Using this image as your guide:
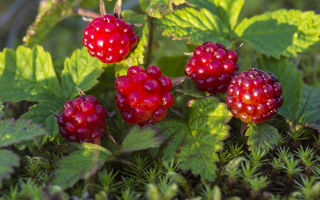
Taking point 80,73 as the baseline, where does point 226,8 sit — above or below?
above

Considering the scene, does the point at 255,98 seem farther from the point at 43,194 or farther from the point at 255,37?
the point at 43,194

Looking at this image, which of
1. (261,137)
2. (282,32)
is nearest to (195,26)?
(282,32)

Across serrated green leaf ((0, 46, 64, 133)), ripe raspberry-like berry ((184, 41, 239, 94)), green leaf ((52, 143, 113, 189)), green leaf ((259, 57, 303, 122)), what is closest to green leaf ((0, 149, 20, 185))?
green leaf ((52, 143, 113, 189))

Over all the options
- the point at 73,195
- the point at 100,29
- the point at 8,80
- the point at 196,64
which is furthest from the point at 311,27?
the point at 8,80

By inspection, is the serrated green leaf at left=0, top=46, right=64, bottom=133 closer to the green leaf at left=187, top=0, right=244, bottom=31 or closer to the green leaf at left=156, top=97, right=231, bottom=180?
Answer: the green leaf at left=156, top=97, right=231, bottom=180

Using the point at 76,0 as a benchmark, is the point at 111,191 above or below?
below

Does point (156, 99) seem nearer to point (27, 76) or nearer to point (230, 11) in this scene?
point (27, 76)

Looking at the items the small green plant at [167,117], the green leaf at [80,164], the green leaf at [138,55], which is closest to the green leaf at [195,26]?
the small green plant at [167,117]
